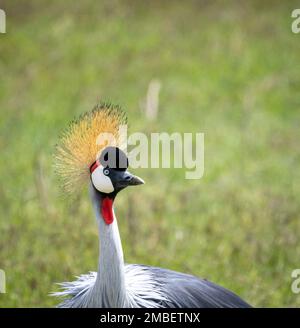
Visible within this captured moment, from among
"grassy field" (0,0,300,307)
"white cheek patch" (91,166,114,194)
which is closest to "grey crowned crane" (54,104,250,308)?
"white cheek patch" (91,166,114,194)

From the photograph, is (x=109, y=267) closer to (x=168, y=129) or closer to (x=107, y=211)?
(x=107, y=211)

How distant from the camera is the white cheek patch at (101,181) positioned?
6.63ft

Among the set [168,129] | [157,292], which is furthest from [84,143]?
[168,129]

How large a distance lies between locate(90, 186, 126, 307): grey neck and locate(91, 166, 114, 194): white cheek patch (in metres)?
0.02

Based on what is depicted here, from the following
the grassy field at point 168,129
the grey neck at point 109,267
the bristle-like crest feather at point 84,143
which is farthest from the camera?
the grassy field at point 168,129

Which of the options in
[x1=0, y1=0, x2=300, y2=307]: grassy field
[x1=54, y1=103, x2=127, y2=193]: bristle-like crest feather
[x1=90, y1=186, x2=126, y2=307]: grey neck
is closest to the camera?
[x1=90, y1=186, x2=126, y2=307]: grey neck

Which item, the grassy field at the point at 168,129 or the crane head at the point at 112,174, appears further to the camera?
the grassy field at the point at 168,129

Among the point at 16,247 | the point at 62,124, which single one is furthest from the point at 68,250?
the point at 62,124

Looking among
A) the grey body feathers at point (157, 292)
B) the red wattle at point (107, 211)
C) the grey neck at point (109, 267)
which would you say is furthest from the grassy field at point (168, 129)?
the red wattle at point (107, 211)

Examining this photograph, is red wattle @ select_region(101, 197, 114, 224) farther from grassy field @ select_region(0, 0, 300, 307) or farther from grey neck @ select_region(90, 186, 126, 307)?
grassy field @ select_region(0, 0, 300, 307)

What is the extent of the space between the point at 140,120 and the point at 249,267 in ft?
5.25

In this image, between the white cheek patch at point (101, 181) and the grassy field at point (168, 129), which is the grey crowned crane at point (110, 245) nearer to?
the white cheek patch at point (101, 181)

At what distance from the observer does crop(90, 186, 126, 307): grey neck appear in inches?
79.0

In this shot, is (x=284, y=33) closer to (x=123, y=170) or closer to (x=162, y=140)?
(x=162, y=140)
